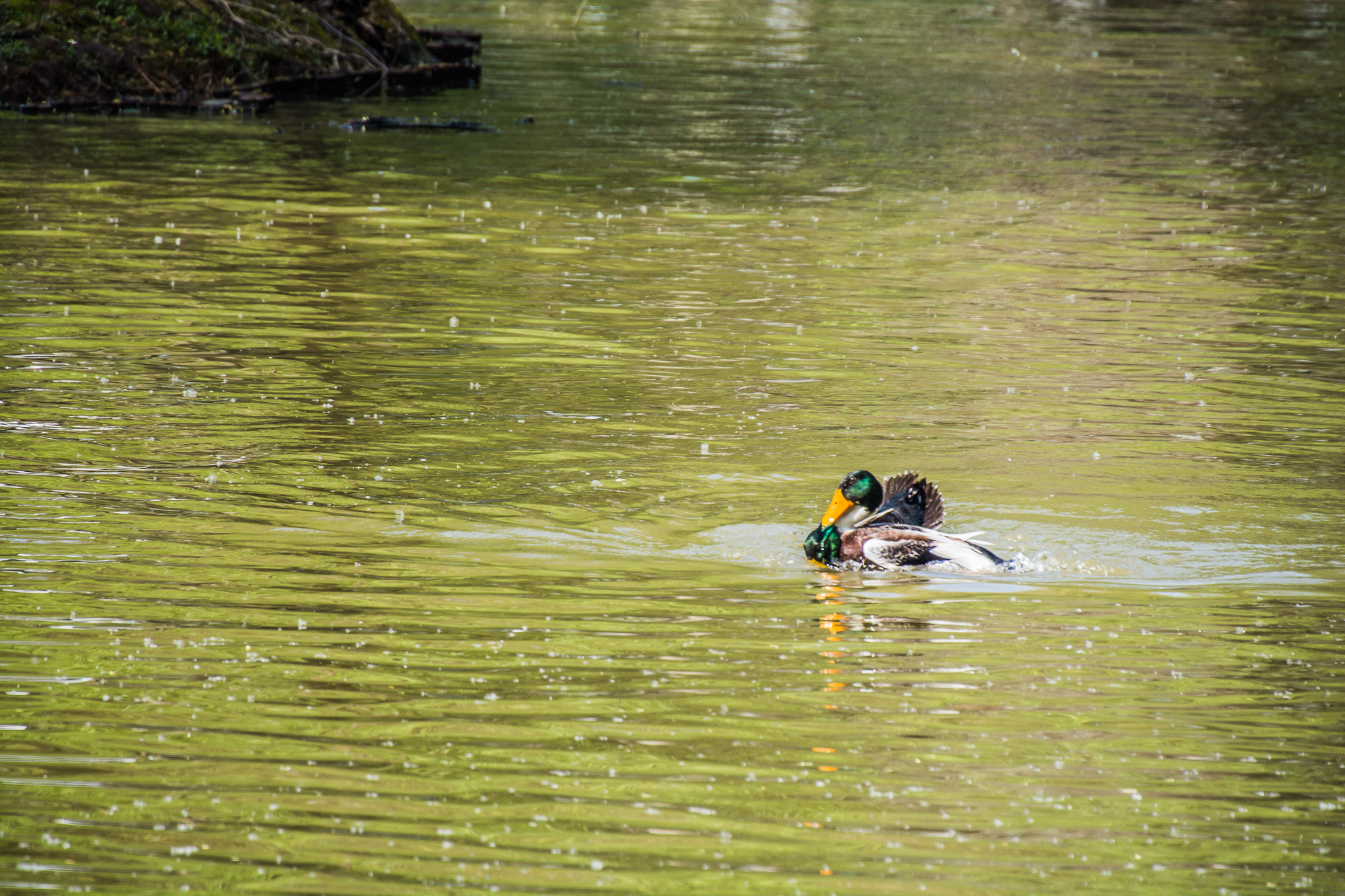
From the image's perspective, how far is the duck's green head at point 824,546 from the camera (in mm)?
9914

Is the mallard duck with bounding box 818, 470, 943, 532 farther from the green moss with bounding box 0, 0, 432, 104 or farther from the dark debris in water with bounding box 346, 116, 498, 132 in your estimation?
the green moss with bounding box 0, 0, 432, 104

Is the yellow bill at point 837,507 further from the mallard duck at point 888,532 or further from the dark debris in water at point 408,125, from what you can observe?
the dark debris in water at point 408,125

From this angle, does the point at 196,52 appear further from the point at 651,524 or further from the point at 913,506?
the point at 913,506

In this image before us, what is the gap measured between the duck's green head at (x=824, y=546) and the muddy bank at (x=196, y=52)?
20363mm

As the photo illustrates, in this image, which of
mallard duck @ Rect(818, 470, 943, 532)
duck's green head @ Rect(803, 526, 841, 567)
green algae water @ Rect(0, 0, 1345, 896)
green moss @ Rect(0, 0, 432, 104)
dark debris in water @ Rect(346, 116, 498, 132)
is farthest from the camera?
dark debris in water @ Rect(346, 116, 498, 132)

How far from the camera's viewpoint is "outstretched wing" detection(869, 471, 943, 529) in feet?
33.0

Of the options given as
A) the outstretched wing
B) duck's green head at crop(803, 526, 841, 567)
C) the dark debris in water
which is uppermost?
the dark debris in water

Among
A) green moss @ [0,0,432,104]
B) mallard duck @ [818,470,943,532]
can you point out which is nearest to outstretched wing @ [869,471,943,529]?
mallard duck @ [818,470,943,532]

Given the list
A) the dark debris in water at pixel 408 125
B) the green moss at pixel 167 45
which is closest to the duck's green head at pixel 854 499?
the dark debris in water at pixel 408 125

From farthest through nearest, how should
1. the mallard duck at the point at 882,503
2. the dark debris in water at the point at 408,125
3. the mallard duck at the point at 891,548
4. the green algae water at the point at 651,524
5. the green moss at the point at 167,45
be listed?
the dark debris in water at the point at 408,125, the green moss at the point at 167,45, the mallard duck at the point at 882,503, the mallard duck at the point at 891,548, the green algae water at the point at 651,524

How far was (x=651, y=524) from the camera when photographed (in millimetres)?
10422

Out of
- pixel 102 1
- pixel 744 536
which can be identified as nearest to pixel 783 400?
pixel 744 536

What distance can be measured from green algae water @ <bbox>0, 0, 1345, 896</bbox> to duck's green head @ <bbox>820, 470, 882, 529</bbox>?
0.35 meters

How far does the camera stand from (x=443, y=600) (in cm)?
892
